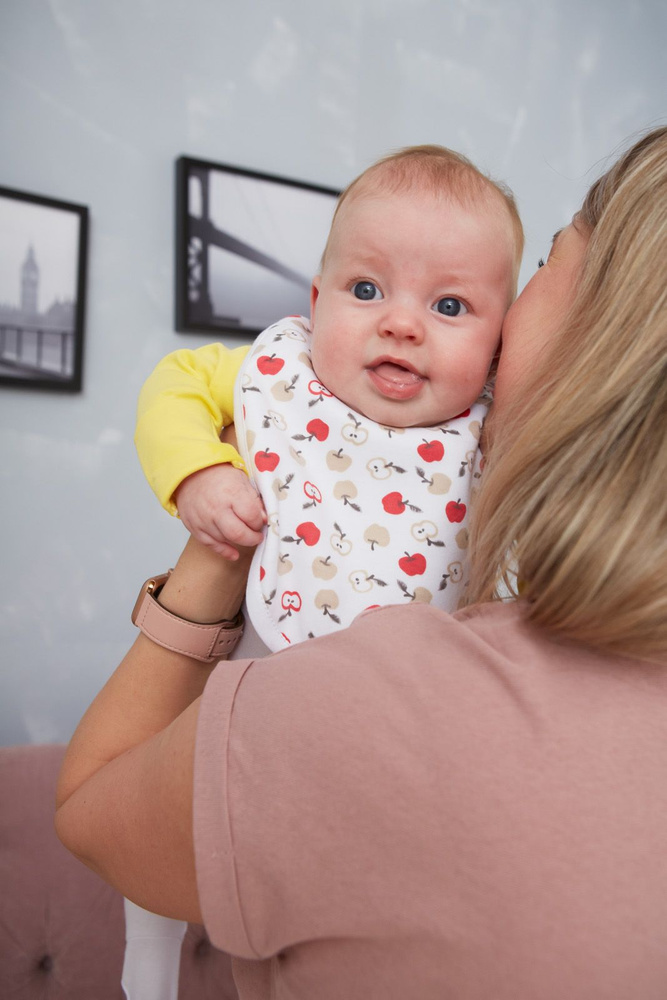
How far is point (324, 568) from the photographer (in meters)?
1.05

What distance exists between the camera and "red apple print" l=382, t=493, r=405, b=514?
1.09 meters

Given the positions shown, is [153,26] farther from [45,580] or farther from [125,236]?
[45,580]

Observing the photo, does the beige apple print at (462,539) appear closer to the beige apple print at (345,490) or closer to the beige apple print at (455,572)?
the beige apple print at (455,572)

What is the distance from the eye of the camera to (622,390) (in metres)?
0.72

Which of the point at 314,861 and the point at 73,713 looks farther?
the point at 73,713

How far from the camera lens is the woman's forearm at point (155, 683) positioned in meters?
0.91

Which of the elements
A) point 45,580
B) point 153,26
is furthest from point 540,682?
point 153,26

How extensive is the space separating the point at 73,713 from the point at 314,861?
73.6 inches

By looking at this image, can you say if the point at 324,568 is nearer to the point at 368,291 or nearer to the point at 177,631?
the point at 177,631

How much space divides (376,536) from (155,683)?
336mm

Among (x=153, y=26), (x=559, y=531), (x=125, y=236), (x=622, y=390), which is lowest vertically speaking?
(x=559, y=531)

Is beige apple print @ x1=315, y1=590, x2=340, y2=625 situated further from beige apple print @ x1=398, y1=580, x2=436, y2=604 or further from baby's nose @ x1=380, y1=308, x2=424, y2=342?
baby's nose @ x1=380, y1=308, x2=424, y2=342

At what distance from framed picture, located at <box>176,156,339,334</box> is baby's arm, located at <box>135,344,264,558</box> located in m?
1.30

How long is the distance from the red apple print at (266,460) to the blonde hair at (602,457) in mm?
324
